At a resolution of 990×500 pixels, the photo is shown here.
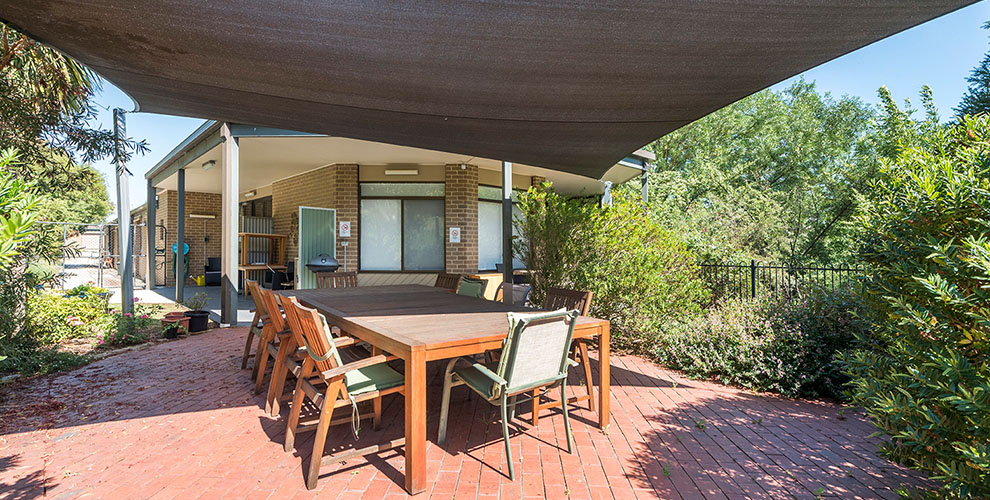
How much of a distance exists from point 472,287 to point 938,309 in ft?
13.2

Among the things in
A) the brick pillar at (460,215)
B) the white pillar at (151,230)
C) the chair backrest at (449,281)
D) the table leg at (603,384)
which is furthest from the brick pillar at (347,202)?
the table leg at (603,384)

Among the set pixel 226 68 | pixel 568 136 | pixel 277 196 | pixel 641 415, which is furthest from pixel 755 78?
pixel 277 196

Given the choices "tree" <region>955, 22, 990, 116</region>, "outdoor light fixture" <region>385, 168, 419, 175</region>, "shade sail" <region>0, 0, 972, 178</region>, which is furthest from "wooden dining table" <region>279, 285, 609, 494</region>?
"tree" <region>955, 22, 990, 116</region>

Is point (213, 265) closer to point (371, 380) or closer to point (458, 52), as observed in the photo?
point (371, 380)

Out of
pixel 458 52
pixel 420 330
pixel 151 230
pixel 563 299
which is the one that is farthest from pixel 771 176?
pixel 151 230

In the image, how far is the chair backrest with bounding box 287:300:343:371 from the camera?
255 centimetres

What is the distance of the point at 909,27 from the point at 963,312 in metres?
1.17

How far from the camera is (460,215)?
29.7ft

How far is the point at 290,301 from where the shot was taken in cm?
288

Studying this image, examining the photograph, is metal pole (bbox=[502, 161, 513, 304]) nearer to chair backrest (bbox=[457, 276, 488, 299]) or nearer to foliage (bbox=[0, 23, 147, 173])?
chair backrest (bbox=[457, 276, 488, 299])

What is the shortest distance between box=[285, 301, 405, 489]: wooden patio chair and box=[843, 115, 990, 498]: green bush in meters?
2.41

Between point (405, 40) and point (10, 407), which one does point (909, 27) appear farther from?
point (10, 407)

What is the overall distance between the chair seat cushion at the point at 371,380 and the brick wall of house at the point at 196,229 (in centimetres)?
1316

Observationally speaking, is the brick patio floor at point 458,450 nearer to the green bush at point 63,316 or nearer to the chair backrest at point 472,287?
the green bush at point 63,316
